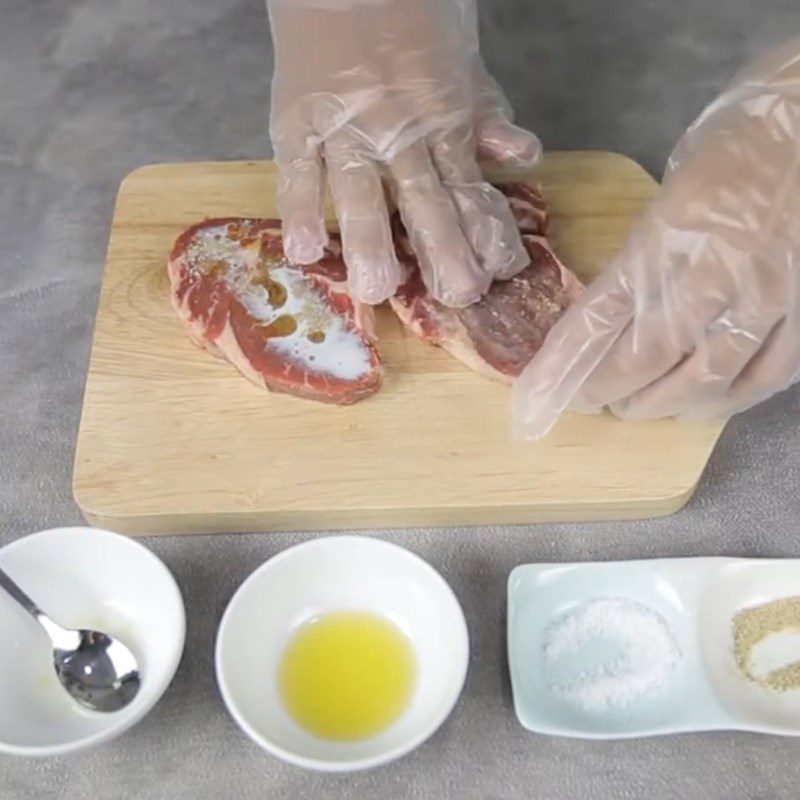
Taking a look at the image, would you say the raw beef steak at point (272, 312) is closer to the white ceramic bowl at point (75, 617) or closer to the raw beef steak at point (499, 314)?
the raw beef steak at point (499, 314)

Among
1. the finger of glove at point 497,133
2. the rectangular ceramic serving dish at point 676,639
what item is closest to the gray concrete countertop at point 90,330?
the rectangular ceramic serving dish at point 676,639

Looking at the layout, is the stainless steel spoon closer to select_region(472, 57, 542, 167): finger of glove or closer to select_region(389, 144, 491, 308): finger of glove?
→ select_region(389, 144, 491, 308): finger of glove

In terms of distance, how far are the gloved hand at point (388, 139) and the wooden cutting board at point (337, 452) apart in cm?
14

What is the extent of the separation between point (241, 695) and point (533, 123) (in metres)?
1.22

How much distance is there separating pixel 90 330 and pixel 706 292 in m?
0.92

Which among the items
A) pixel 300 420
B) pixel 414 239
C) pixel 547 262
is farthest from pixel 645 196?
pixel 300 420

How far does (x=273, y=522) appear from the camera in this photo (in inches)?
54.2

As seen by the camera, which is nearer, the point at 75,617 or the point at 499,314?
the point at 75,617

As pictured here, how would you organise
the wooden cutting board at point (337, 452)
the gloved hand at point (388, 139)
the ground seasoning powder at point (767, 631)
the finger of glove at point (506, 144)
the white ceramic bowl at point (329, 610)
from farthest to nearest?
the finger of glove at point (506, 144) < the gloved hand at point (388, 139) < the wooden cutting board at point (337, 452) < the ground seasoning powder at point (767, 631) < the white ceramic bowl at point (329, 610)

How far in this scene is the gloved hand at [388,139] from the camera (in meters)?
1.47

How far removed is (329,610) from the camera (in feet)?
4.11

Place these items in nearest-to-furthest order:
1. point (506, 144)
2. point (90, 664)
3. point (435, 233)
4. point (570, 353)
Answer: point (90, 664) < point (570, 353) < point (435, 233) < point (506, 144)

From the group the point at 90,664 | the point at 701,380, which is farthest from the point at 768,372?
the point at 90,664

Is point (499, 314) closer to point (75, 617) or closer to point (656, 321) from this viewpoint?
point (656, 321)
